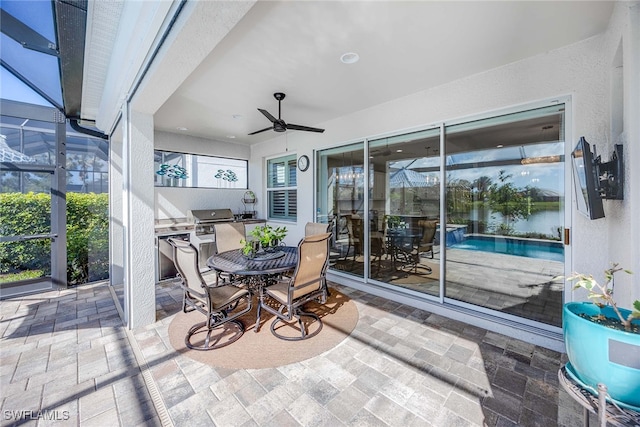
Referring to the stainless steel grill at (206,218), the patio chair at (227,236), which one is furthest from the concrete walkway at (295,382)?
the stainless steel grill at (206,218)

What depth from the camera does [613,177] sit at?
171cm

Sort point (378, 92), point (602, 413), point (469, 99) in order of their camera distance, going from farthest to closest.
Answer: point (378, 92) < point (469, 99) < point (602, 413)

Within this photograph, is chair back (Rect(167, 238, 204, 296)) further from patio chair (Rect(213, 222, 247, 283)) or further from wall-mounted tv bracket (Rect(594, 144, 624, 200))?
wall-mounted tv bracket (Rect(594, 144, 624, 200))

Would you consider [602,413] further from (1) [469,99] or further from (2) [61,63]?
(2) [61,63]

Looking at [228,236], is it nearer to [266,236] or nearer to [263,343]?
[266,236]

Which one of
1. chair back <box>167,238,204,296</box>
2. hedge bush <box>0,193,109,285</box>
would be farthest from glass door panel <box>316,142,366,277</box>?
hedge bush <box>0,193,109,285</box>

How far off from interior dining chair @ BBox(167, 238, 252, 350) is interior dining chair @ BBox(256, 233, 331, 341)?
1.08ft

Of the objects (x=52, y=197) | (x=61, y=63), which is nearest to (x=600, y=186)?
(x=61, y=63)

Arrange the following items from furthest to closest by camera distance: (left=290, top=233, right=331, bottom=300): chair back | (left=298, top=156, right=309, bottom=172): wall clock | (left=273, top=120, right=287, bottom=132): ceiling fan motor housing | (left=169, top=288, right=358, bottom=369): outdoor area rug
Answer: (left=298, top=156, right=309, bottom=172): wall clock, (left=273, top=120, right=287, bottom=132): ceiling fan motor housing, (left=290, top=233, right=331, bottom=300): chair back, (left=169, top=288, right=358, bottom=369): outdoor area rug

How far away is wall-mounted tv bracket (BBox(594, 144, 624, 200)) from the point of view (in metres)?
1.68

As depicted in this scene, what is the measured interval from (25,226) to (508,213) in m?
6.60

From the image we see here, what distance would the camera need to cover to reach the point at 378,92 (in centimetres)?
340

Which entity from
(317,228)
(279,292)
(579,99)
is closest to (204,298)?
(279,292)

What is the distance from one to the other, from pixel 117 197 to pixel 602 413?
565 cm
